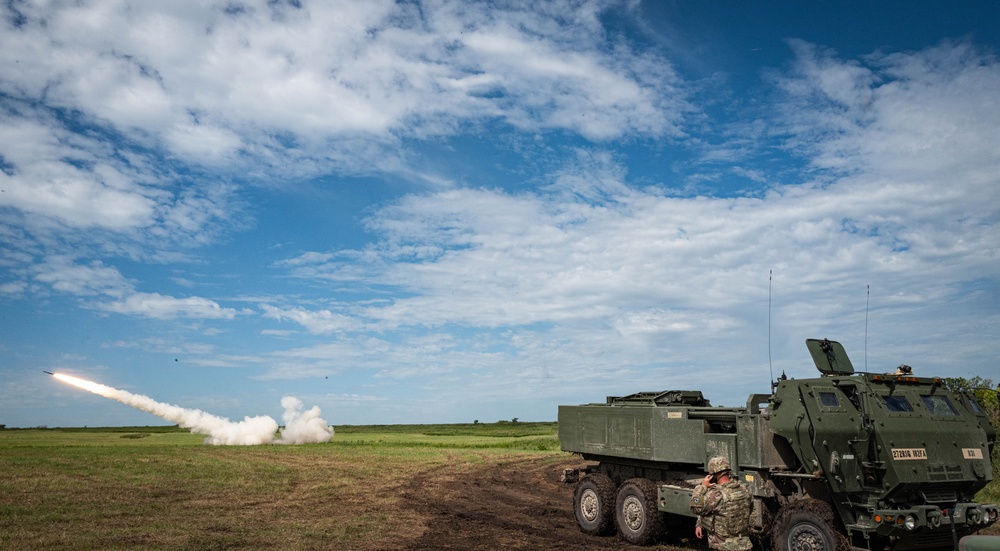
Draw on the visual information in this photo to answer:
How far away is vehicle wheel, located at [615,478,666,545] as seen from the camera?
13719 millimetres

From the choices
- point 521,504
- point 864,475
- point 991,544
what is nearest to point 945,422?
point 864,475

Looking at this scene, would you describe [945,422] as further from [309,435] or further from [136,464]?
[309,435]

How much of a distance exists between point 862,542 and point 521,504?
38.7 feet

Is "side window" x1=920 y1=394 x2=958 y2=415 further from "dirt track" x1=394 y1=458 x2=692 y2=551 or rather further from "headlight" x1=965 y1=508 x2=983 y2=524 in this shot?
"dirt track" x1=394 y1=458 x2=692 y2=551

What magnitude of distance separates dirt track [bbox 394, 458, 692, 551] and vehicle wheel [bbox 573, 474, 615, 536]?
0.25 meters

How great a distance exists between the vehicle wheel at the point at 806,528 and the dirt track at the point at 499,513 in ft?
9.74

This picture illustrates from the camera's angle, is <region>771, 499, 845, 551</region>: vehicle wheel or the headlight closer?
<region>771, 499, 845, 551</region>: vehicle wheel

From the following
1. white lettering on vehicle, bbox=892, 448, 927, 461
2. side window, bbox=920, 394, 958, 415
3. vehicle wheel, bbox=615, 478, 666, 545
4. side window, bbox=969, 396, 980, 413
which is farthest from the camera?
vehicle wheel, bbox=615, 478, 666, 545

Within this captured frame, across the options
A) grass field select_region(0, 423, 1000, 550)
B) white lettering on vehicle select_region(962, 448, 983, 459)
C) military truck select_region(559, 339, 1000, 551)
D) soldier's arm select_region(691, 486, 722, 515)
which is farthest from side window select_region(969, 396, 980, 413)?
grass field select_region(0, 423, 1000, 550)

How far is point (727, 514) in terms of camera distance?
8898 mm

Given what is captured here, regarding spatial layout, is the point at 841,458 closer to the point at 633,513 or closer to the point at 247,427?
the point at 633,513

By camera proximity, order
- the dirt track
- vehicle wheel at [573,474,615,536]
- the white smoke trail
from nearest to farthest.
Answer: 1. the dirt track
2. vehicle wheel at [573,474,615,536]
3. the white smoke trail

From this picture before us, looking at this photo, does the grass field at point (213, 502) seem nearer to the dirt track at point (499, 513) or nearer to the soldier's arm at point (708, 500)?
the dirt track at point (499, 513)

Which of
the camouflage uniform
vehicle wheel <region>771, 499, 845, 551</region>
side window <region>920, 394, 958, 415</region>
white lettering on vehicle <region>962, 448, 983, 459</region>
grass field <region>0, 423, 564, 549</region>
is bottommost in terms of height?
grass field <region>0, 423, 564, 549</region>
